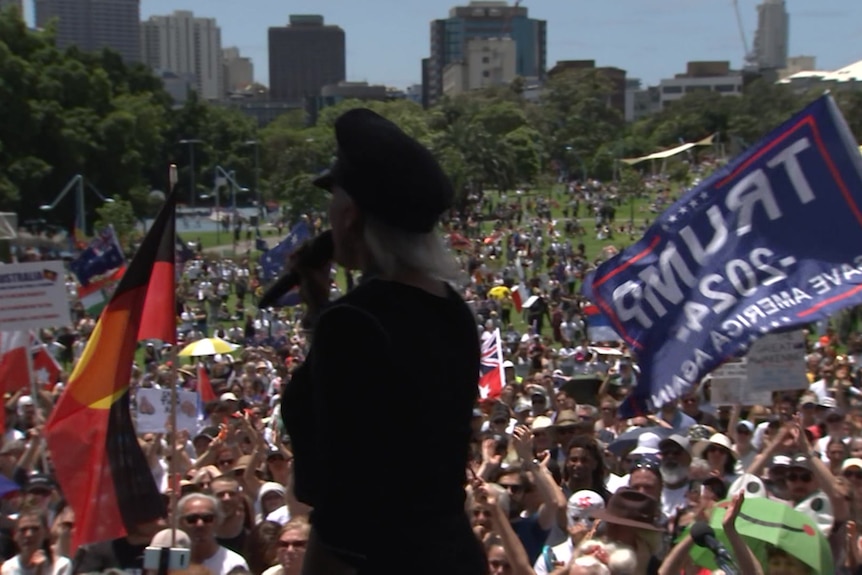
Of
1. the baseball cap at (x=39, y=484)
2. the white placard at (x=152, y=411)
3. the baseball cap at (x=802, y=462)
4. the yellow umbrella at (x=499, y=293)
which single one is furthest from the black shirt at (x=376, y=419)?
the yellow umbrella at (x=499, y=293)

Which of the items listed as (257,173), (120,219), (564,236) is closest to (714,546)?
(120,219)

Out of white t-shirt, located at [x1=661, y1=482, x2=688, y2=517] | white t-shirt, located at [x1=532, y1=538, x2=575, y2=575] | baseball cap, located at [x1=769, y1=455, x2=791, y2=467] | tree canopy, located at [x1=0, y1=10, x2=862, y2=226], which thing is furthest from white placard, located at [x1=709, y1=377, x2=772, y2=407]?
tree canopy, located at [x1=0, y1=10, x2=862, y2=226]

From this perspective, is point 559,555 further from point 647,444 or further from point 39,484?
point 39,484

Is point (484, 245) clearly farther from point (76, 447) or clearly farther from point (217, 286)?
point (76, 447)

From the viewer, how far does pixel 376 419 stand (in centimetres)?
212

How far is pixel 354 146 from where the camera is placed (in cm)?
224

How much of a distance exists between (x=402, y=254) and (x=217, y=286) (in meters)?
37.9

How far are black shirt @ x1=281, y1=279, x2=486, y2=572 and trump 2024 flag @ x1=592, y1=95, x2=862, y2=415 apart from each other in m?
Result: 4.71

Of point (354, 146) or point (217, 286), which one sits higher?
point (354, 146)

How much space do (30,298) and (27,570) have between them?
4.90 metres

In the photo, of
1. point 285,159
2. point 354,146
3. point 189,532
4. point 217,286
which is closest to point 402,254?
point 354,146

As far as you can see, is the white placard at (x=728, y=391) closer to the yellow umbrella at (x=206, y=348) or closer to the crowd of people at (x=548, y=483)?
the crowd of people at (x=548, y=483)

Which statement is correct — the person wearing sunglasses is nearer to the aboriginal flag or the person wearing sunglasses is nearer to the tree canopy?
the aboriginal flag

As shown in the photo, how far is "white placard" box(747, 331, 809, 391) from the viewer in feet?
27.1
